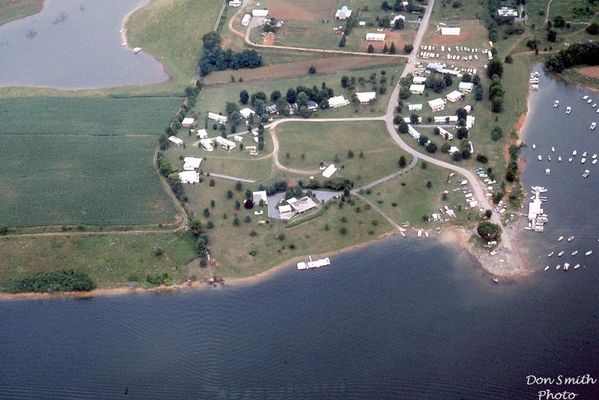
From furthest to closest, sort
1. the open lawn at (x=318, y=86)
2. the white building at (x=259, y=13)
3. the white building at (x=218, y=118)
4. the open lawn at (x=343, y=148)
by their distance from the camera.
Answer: the white building at (x=259, y=13) → the open lawn at (x=318, y=86) → the white building at (x=218, y=118) → the open lawn at (x=343, y=148)

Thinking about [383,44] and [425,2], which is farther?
[425,2]

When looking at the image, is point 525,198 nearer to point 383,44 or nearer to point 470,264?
point 470,264

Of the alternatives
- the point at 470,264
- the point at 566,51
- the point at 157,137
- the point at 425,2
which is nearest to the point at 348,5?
the point at 425,2

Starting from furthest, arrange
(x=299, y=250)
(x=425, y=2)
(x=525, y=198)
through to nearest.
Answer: (x=425, y=2)
(x=525, y=198)
(x=299, y=250)

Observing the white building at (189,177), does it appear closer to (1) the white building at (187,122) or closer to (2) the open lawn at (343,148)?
(2) the open lawn at (343,148)

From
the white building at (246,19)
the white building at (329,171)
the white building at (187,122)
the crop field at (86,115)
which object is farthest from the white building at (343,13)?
the white building at (329,171)

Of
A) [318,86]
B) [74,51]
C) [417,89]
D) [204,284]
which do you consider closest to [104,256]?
[204,284]
